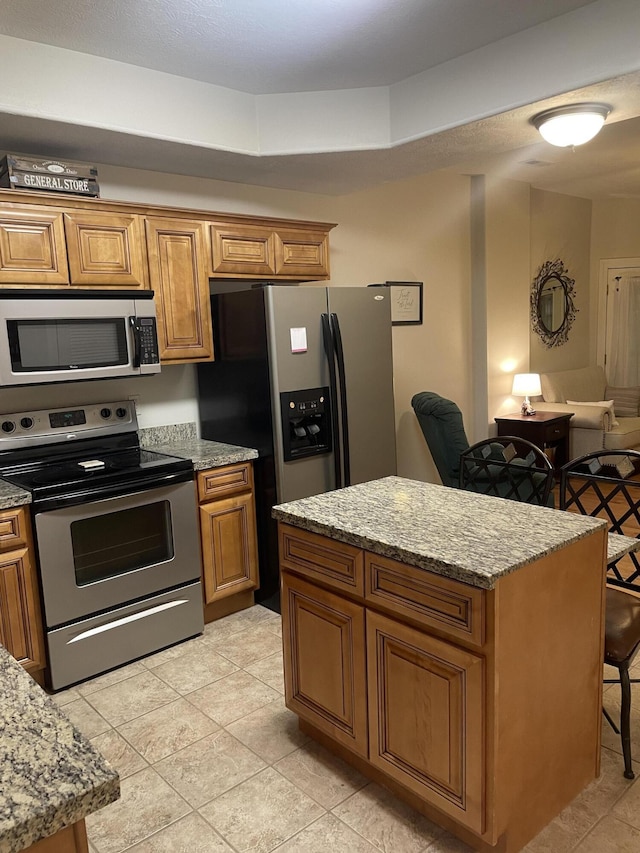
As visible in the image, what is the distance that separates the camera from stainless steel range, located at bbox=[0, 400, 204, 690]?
8.74 ft

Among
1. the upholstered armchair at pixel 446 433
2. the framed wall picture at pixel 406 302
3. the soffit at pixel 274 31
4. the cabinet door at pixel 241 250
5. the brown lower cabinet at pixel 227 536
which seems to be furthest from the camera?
the framed wall picture at pixel 406 302

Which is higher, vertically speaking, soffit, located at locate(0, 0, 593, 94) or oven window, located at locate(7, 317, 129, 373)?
soffit, located at locate(0, 0, 593, 94)

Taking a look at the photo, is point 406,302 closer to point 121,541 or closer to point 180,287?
point 180,287

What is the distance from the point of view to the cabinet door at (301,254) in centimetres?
357

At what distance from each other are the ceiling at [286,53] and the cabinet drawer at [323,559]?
75.5 inches

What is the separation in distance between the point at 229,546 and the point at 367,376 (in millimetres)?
1177

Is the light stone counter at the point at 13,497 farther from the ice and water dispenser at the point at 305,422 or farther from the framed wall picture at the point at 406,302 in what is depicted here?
the framed wall picture at the point at 406,302

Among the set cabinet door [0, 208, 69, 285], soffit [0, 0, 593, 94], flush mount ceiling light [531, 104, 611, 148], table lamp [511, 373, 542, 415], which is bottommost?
table lamp [511, 373, 542, 415]

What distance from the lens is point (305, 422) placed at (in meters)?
3.36

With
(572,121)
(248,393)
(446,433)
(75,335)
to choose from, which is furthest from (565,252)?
(75,335)

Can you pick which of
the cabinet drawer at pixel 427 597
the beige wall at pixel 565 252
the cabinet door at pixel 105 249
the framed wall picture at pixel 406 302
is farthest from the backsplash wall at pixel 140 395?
the beige wall at pixel 565 252

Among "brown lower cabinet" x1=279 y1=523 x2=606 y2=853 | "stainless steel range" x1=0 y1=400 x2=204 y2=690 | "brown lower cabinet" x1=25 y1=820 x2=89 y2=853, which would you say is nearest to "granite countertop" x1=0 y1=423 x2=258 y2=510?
"stainless steel range" x1=0 y1=400 x2=204 y2=690

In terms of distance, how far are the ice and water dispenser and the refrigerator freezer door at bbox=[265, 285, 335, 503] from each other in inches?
1.1

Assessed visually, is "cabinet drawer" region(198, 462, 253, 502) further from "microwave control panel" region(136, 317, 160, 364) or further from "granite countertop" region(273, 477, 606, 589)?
"granite countertop" region(273, 477, 606, 589)
